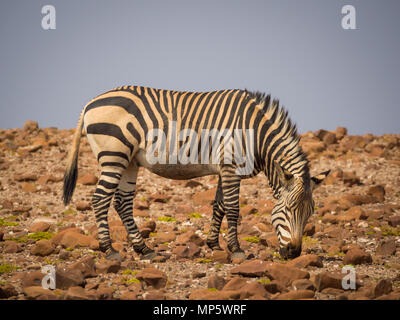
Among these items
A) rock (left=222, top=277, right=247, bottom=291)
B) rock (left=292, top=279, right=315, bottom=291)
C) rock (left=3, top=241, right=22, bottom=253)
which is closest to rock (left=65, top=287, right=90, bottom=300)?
rock (left=222, top=277, right=247, bottom=291)

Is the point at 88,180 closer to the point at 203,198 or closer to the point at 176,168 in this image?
the point at 203,198

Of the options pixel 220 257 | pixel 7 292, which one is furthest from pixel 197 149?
pixel 7 292

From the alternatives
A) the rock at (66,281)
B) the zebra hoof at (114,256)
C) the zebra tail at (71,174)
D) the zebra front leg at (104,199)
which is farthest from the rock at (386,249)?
the zebra tail at (71,174)

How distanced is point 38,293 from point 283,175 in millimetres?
4358

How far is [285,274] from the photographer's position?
614 cm

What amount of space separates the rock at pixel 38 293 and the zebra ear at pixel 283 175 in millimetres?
4209

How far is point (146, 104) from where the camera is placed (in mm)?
8250

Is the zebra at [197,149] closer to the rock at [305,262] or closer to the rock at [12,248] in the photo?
the rock at [305,262]

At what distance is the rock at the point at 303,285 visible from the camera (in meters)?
5.75

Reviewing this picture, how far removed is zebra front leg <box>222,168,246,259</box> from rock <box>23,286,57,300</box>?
352 centimetres

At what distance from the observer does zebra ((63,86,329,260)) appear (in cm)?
773

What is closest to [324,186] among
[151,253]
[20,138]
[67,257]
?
[151,253]
